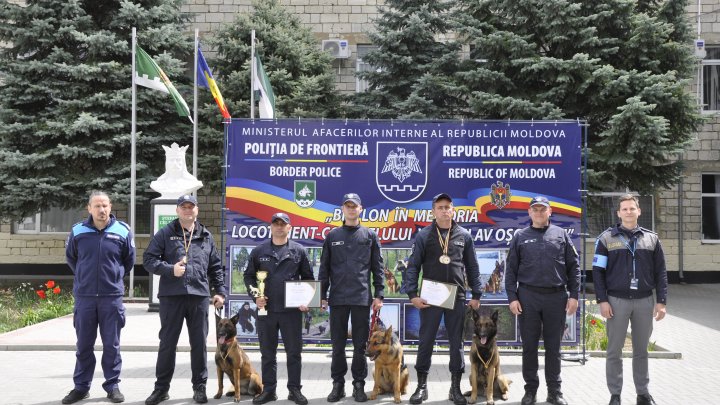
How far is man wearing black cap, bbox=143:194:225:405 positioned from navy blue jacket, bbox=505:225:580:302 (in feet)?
9.87

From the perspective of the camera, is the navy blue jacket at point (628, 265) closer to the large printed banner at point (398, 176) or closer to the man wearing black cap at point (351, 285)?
the large printed banner at point (398, 176)

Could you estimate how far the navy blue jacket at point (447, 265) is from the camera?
286 inches

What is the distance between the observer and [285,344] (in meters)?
7.19

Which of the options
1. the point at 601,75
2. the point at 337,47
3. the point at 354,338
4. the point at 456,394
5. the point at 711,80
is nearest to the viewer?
the point at 456,394

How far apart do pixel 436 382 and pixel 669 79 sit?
11.7m

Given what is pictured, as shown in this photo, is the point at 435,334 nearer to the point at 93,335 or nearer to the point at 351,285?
the point at 351,285

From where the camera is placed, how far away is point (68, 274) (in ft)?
68.9

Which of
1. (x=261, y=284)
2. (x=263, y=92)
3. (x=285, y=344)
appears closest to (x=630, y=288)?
(x=285, y=344)

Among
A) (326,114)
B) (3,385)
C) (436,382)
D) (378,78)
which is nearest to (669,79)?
(378,78)

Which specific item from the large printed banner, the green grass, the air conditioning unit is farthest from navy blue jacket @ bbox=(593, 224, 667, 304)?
the air conditioning unit

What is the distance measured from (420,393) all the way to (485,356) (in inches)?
29.6

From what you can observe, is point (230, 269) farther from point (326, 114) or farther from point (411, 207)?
point (326, 114)

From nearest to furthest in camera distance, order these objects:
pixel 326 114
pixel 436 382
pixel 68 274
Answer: pixel 436 382 < pixel 326 114 < pixel 68 274

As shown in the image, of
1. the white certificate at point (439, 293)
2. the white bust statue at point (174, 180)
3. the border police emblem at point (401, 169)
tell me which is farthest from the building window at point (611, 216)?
the white certificate at point (439, 293)
